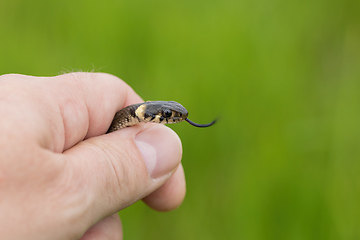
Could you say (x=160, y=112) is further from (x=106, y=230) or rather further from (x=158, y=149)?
(x=106, y=230)

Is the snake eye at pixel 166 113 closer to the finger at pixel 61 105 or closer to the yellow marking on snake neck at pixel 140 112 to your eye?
the yellow marking on snake neck at pixel 140 112

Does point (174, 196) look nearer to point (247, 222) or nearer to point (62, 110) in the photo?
point (247, 222)

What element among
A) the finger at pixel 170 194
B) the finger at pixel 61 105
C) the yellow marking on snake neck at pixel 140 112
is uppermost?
the finger at pixel 61 105

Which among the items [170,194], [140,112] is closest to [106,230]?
[170,194]

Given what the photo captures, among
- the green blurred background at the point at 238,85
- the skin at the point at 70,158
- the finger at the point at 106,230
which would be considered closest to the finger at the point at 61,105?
the skin at the point at 70,158

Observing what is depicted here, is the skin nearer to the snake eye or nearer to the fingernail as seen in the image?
the fingernail
